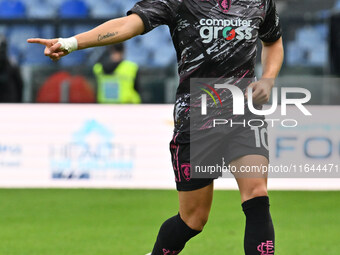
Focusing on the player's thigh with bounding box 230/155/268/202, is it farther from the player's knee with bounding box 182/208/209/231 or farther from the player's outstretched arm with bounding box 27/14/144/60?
the player's outstretched arm with bounding box 27/14/144/60

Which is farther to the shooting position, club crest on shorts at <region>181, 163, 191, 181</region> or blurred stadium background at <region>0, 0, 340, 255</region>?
blurred stadium background at <region>0, 0, 340, 255</region>

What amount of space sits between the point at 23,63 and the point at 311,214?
5245mm

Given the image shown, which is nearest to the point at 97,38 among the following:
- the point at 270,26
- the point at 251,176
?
the point at 251,176

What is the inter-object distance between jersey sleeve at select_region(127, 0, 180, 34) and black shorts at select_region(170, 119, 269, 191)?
2.24 ft

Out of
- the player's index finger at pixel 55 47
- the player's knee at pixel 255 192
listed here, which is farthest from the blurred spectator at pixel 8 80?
the player's index finger at pixel 55 47

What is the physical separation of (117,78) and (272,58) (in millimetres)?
6473

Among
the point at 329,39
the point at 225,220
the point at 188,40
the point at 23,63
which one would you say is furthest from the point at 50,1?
the point at 188,40

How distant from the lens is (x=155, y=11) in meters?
4.32

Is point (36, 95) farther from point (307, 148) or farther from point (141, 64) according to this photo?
point (307, 148)

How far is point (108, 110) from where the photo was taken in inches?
396

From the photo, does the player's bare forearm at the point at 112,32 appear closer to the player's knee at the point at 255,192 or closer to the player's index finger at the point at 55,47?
the player's index finger at the point at 55,47

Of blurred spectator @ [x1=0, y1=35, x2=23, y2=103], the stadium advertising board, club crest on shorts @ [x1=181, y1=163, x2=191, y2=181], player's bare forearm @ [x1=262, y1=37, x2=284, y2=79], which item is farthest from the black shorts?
blurred spectator @ [x1=0, y1=35, x2=23, y2=103]

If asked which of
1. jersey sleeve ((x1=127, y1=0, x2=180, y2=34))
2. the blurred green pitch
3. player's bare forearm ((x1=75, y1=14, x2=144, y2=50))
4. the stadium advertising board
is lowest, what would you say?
the blurred green pitch

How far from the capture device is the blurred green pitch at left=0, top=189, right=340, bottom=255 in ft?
20.5
